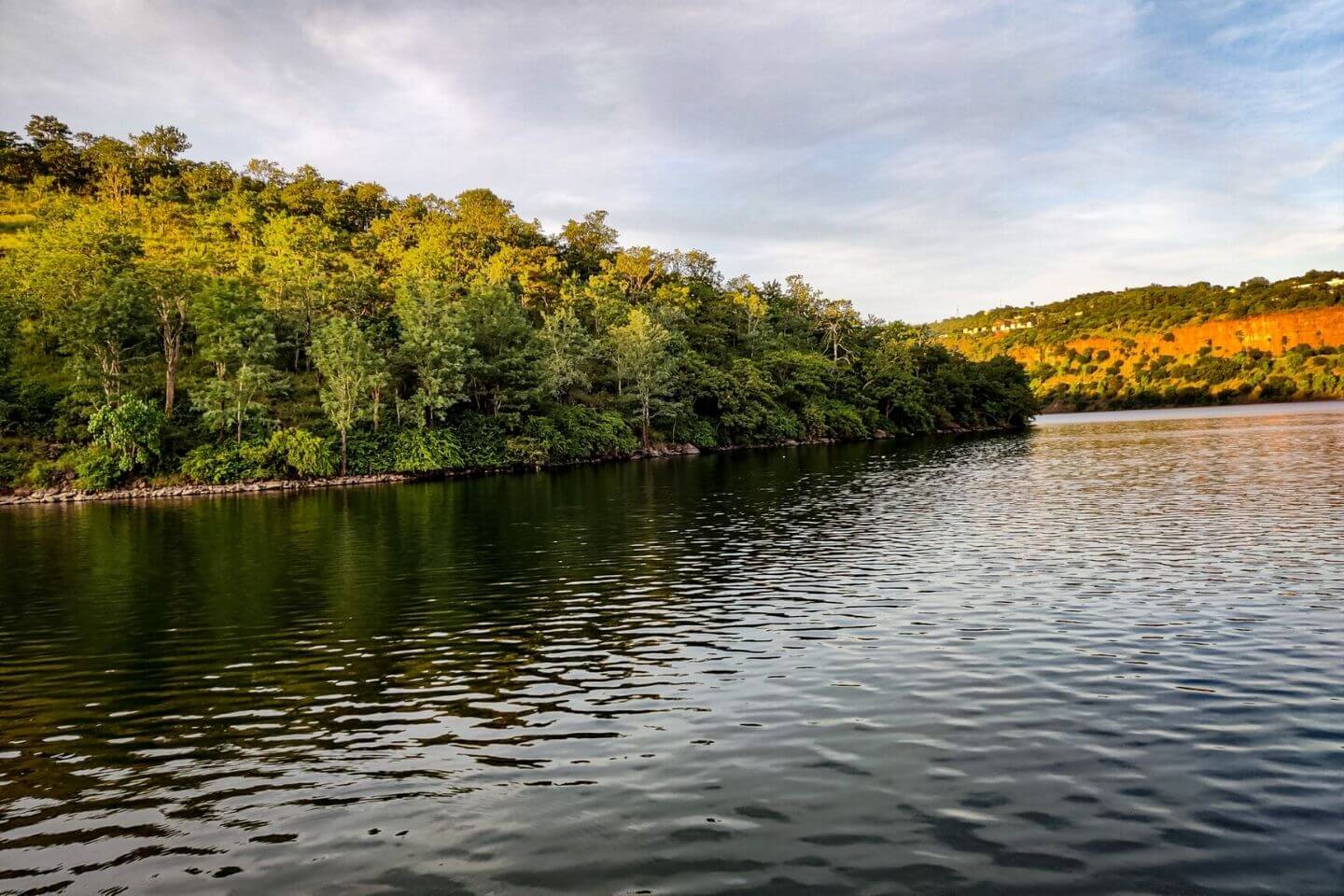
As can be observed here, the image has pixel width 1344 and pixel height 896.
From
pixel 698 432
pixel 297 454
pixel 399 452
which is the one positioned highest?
pixel 698 432

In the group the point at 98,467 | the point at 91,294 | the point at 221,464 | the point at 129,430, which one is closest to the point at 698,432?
the point at 221,464

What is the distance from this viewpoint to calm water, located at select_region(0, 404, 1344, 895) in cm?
868

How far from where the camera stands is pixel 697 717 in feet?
43.2

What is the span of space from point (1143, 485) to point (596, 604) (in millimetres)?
38351

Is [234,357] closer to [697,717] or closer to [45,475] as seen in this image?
[45,475]

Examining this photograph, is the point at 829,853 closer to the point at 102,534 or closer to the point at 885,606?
the point at 885,606

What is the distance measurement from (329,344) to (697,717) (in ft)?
237

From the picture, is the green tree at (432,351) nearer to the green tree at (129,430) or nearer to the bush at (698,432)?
the green tree at (129,430)

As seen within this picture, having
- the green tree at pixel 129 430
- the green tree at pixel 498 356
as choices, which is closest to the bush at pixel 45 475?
the green tree at pixel 129 430

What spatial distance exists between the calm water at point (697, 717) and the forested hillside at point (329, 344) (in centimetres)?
4346

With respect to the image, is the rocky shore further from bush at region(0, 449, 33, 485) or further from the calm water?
the calm water

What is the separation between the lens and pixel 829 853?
8.67 metres

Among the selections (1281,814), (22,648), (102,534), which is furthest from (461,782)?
(102,534)

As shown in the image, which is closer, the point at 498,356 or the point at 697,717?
the point at 697,717
